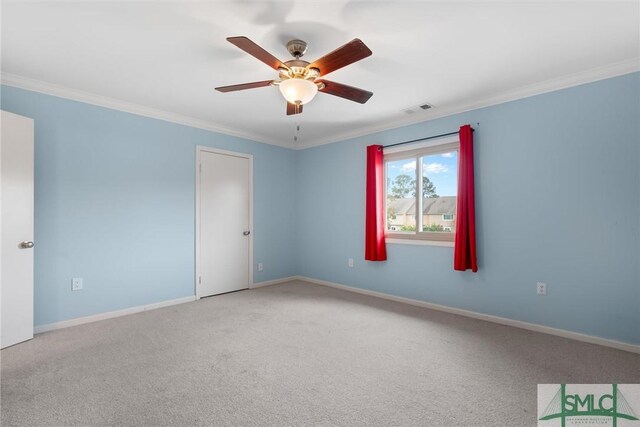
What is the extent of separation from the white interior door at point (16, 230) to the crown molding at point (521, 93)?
3.71 meters

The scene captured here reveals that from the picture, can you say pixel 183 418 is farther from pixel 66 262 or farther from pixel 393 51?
pixel 393 51

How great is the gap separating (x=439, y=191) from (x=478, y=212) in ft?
1.89

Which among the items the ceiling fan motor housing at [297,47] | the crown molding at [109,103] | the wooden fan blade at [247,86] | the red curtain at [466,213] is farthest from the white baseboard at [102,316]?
the red curtain at [466,213]

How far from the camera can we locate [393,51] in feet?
7.88

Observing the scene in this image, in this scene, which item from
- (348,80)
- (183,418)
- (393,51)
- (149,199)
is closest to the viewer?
(183,418)

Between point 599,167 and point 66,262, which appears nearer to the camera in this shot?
point 599,167

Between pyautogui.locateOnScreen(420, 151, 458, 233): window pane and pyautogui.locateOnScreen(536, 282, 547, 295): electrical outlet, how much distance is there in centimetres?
100

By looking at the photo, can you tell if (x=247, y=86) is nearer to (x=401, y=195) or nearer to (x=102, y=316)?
(x=401, y=195)

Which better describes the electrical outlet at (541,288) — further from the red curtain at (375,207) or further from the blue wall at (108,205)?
the blue wall at (108,205)

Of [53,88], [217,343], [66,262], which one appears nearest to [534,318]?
[217,343]

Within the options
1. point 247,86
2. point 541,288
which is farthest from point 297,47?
point 541,288

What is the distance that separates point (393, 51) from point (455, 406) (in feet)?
8.19

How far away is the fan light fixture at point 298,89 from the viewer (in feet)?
7.01

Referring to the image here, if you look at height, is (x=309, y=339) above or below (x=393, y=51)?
below
